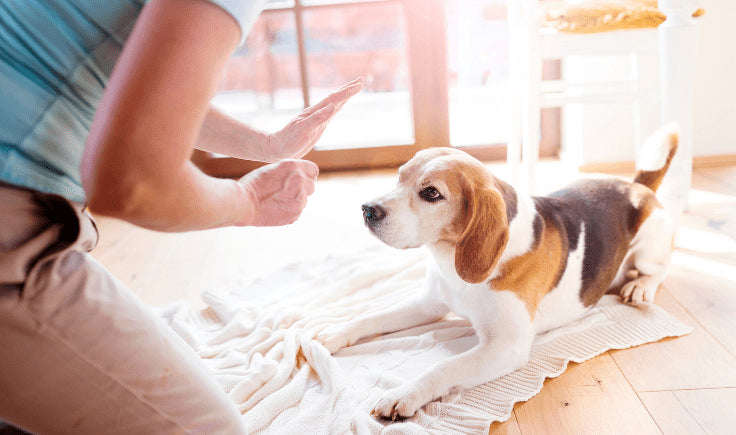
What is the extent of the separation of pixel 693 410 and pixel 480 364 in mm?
495

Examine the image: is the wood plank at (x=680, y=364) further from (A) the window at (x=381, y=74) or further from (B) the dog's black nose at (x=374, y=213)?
(A) the window at (x=381, y=74)

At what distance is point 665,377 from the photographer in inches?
58.6

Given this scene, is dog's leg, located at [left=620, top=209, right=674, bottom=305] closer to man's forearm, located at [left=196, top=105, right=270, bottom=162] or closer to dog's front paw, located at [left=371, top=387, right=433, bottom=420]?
dog's front paw, located at [left=371, top=387, right=433, bottom=420]

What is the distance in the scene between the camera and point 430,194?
1.45m

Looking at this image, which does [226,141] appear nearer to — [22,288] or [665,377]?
[22,288]

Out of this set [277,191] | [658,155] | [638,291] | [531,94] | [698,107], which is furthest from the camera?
[698,107]

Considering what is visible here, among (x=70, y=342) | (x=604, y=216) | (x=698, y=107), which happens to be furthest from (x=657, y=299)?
(x=698, y=107)

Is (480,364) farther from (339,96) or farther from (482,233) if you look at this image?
(339,96)

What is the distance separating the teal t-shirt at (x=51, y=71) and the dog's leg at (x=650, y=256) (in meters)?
1.51

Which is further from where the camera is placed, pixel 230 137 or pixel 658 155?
pixel 658 155

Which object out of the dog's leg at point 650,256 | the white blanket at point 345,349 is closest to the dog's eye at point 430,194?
the white blanket at point 345,349

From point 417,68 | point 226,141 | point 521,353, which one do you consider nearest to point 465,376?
Answer: point 521,353

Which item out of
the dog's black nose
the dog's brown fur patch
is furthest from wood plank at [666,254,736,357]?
the dog's black nose

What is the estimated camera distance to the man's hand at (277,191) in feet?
3.29
